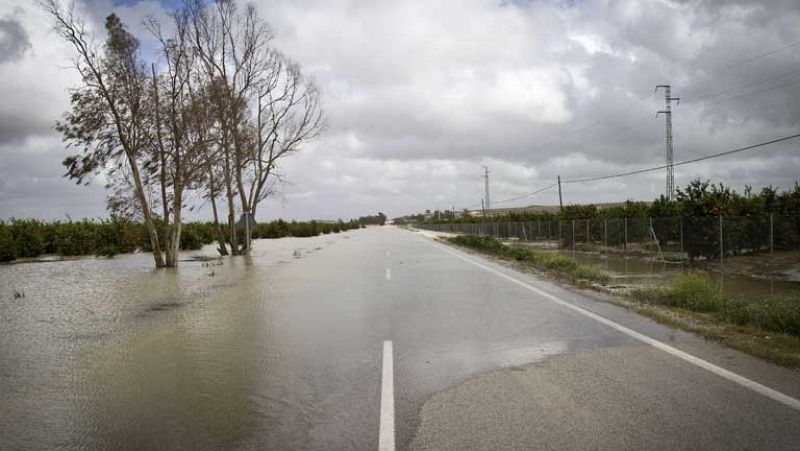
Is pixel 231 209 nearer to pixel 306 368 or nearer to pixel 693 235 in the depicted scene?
pixel 693 235

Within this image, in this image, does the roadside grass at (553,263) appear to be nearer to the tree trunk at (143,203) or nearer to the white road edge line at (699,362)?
the white road edge line at (699,362)

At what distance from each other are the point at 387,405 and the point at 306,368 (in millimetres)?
1555

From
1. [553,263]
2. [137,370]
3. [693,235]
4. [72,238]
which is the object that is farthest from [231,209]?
[137,370]

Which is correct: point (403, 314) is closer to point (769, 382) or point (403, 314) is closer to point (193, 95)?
point (769, 382)

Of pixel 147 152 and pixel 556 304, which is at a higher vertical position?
pixel 147 152

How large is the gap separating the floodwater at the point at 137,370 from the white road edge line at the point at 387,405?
68cm

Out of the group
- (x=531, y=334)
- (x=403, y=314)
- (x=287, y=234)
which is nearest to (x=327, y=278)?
(x=403, y=314)

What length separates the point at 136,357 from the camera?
647 centimetres

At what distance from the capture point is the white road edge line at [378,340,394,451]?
3.80 metres

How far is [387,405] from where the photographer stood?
455cm

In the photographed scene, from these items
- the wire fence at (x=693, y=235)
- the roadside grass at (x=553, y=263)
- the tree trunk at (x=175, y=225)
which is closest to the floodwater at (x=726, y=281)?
the roadside grass at (x=553, y=263)

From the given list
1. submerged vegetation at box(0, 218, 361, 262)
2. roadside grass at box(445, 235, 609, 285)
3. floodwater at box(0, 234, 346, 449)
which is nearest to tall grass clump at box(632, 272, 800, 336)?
roadside grass at box(445, 235, 609, 285)

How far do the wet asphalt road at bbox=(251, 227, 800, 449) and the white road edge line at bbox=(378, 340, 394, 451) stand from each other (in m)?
0.06

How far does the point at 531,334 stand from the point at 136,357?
5.03 m
